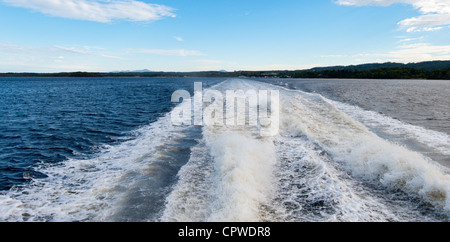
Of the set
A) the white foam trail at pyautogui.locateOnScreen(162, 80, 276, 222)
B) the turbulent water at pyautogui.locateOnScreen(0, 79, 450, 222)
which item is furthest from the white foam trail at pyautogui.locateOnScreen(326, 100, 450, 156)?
the white foam trail at pyautogui.locateOnScreen(162, 80, 276, 222)

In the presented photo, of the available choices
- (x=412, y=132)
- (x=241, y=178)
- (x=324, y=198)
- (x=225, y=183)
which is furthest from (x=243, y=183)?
(x=412, y=132)

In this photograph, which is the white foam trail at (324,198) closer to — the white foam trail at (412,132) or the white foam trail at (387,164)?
the white foam trail at (387,164)

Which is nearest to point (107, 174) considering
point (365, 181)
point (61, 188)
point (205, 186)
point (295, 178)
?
point (61, 188)

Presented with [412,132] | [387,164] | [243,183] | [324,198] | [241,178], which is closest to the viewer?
[324,198]

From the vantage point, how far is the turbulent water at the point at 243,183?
5379 millimetres

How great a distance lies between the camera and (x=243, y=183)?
641cm

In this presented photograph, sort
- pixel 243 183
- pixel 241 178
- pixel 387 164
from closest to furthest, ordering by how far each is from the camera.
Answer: pixel 243 183, pixel 241 178, pixel 387 164

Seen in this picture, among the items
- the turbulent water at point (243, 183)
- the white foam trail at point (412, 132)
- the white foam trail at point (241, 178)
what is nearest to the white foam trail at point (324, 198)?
the turbulent water at point (243, 183)

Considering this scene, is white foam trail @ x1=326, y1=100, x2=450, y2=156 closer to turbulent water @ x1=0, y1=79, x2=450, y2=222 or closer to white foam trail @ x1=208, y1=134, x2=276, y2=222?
turbulent water @ x1=0, y1=79, x2=450, y2=222

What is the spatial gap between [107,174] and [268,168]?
5.26 m

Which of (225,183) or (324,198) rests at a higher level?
(225,183)

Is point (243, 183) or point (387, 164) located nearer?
point (243, 183)

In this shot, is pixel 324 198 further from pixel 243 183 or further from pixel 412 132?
pixel 412 132

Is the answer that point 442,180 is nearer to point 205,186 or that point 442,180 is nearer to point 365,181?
point 365,181
